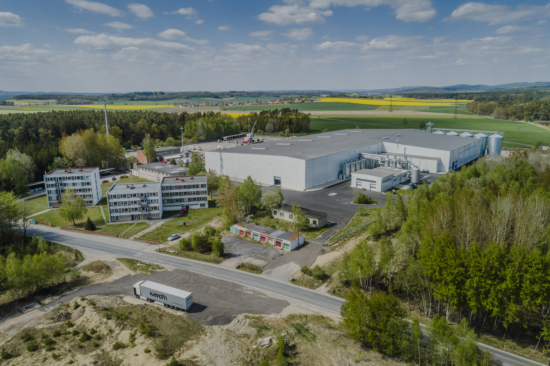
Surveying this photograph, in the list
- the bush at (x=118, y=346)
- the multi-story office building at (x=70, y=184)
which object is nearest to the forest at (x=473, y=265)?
the bush at (x=118, y=346)

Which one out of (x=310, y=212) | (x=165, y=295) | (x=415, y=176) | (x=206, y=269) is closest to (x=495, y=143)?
(x=415, y=176)

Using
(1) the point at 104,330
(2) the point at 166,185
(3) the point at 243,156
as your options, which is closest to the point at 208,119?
(3) the point at 243,156

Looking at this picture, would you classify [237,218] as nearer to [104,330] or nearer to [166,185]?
[166,185]

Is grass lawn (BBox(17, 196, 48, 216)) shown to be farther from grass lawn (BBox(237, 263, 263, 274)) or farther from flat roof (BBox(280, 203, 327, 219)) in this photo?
flat roof (BBox(280, 203, 327, 219))

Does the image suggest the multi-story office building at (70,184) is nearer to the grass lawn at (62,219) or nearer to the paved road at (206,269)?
the grass lawn at (62,219)

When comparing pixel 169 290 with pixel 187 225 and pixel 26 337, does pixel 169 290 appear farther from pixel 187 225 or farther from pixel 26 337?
pixel 187 225

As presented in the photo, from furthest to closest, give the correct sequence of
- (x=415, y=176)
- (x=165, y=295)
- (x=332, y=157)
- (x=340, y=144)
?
(x=340, y=144) → (x=332, y=157) → (x=415, y=176) → (x=165, y=295)
